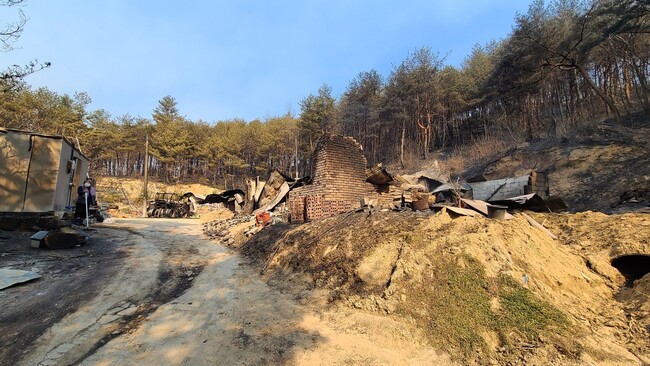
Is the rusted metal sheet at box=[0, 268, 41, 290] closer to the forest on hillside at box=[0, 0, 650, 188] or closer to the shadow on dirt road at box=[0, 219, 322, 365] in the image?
the shadow on dirt road at box=[0, 219, 322, 365]

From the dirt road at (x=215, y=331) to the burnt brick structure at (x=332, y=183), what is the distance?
4.91m

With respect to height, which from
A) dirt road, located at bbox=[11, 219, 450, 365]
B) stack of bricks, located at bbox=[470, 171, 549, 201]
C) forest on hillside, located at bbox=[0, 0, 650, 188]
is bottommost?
dirt road, located at bbox=[11, 219, 450, 365]

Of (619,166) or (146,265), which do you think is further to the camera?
(619,166)

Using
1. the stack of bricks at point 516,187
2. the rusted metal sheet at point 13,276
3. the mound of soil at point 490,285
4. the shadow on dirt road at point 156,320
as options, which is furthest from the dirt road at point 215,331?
the stack of bricks at point 516,187

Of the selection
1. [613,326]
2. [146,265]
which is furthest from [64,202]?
[613,326]

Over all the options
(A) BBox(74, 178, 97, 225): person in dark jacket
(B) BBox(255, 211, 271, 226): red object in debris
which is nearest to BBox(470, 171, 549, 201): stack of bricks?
(B) BBox(255, 211, 271, 226): red object in debris

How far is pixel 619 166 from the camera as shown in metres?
13.3

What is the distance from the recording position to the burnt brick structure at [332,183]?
10.8 m

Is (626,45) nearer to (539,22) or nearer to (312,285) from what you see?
(539,22)

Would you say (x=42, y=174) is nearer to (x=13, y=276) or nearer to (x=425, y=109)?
(x=13, y=276)

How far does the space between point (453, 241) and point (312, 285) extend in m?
2.38

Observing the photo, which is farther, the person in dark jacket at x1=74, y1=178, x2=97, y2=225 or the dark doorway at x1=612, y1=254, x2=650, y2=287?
the person in dark jacket at x1=74, y1=178, x2=97, y2=225

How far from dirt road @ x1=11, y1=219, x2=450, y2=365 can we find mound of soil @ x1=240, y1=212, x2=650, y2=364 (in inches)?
13.8

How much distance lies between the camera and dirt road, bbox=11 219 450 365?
138 inches
